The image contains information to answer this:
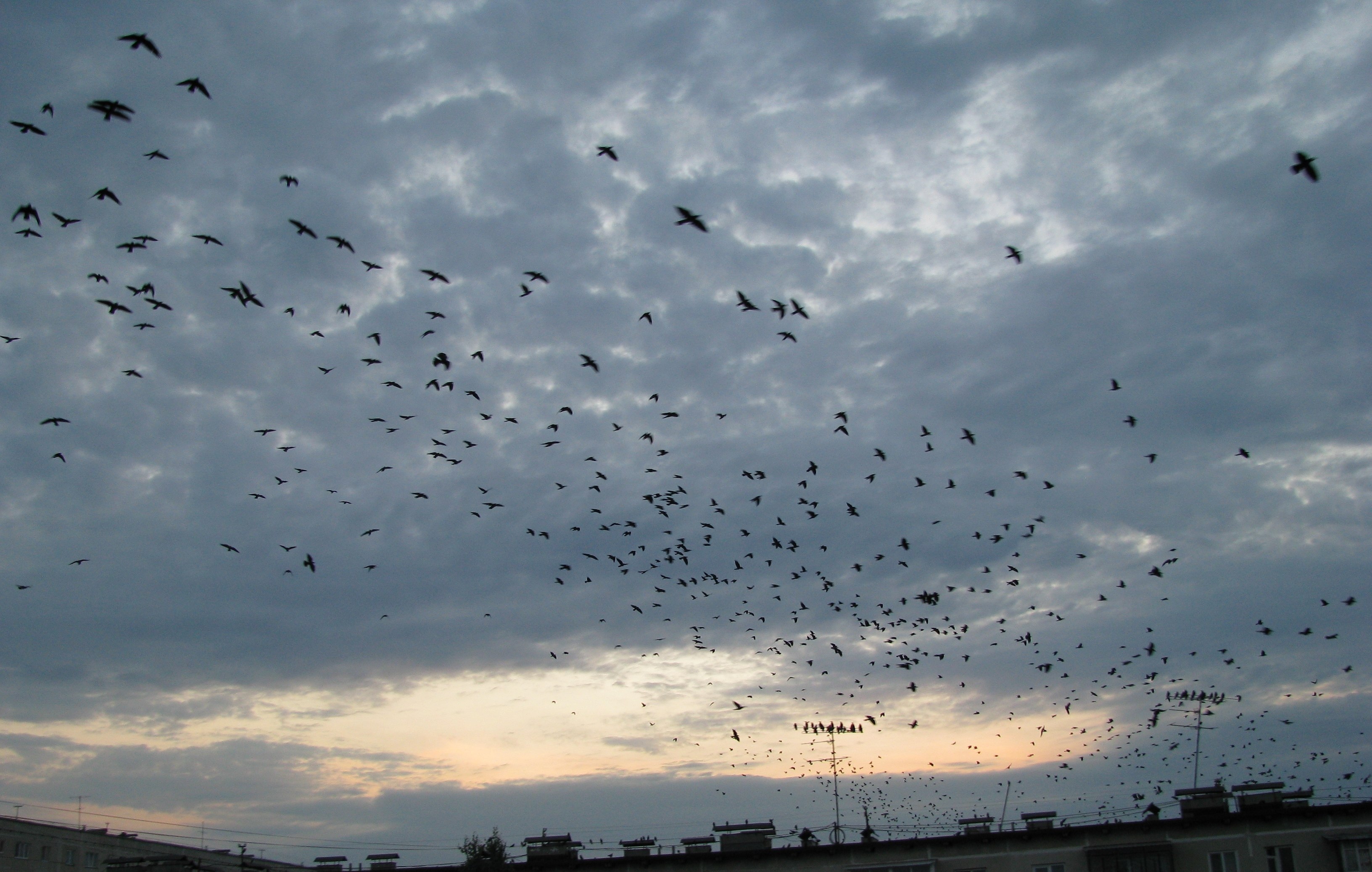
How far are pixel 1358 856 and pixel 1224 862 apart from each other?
22.5ft

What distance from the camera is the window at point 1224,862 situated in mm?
52594

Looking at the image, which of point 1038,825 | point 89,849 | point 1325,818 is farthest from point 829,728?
point 89,849

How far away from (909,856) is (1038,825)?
7907 millimetres

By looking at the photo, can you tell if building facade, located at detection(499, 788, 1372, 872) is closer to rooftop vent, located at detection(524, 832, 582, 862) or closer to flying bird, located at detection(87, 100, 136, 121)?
rooftop vent, located at detection(524, 832, 582, 862)

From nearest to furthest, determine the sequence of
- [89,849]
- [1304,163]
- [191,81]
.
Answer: [1304,163]
[191,81]
[89,849]

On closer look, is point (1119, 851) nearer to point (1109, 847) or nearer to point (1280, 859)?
point (1109, 847)

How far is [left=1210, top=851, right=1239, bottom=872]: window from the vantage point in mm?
52594

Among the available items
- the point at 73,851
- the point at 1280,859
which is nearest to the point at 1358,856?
the point at 1280,859

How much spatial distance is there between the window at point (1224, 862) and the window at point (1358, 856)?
222 inches

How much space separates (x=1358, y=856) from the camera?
51938mm

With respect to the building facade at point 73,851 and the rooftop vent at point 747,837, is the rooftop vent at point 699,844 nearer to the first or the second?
the rooftop vent at point 747,837

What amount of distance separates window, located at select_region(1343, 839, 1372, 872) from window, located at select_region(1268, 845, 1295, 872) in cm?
261

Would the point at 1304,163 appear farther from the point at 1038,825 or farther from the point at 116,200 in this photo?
the point at 1038,825

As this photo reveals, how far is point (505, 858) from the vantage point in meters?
59.5
